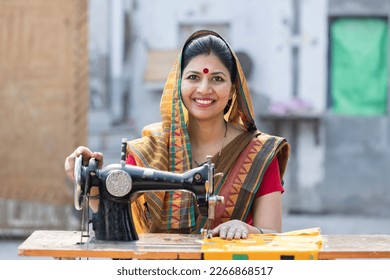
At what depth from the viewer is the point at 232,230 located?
11.6ft

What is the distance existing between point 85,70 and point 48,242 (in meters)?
5.56

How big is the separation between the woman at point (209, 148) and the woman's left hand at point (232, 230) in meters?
0.14

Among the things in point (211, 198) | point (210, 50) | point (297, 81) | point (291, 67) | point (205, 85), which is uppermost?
point (291, 67)

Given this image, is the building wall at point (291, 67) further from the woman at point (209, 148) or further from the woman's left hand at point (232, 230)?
the woman's left hand at point (232, 230)

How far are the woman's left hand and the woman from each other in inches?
5.7

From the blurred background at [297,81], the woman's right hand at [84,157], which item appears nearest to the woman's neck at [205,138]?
the woman's right hand at [84,157]

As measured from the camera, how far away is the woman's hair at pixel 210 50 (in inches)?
153

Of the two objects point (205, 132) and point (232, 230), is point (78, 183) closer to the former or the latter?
point (232, 230)

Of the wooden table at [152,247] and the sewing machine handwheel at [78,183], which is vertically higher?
the sewing machine handwheel at [78,183]

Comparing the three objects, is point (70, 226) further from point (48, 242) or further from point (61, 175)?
point (48, 242)

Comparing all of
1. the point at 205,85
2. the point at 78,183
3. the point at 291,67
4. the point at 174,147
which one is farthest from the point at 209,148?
the point at 291,67

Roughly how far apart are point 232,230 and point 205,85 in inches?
24.0

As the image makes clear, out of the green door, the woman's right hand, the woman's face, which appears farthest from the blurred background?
the woman's right hand
